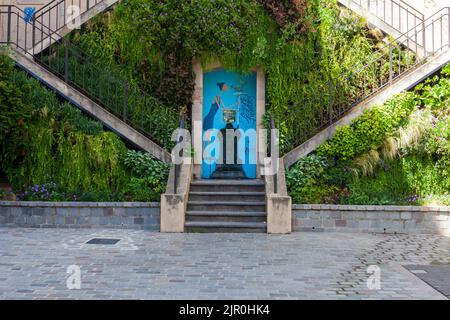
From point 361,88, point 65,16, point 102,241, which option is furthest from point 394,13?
point 102,241

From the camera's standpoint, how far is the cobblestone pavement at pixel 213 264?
474 centimetres

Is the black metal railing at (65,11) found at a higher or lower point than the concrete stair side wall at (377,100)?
higher

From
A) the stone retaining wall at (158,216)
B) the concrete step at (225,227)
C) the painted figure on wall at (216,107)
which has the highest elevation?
the painted figure on wall at (216,107)

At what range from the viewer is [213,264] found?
5.96 metres

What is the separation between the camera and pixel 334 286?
5012 mm

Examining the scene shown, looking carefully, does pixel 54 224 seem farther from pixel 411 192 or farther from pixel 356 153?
pixel 411 192

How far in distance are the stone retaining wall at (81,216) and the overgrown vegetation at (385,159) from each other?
9.47 feet

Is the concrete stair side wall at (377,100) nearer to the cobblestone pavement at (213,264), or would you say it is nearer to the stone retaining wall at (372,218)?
the stone retaining wall at (372,218)

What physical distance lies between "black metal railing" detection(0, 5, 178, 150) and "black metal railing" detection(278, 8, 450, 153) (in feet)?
8.63

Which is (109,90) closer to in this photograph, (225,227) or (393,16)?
(225,227)

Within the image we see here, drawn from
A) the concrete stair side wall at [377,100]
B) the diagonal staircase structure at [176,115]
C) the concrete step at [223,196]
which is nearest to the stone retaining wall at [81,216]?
the diagonal staircase structure at [176,115]

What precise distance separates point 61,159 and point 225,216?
11.2 ft

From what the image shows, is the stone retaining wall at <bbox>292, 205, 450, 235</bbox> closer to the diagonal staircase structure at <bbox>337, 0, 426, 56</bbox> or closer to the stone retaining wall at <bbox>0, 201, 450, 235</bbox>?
the stone retaining wall at <bbox>0, 201, 450, 235</bbox>

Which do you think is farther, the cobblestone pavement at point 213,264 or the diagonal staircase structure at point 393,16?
the diagonal staircase structure at point 393,16
